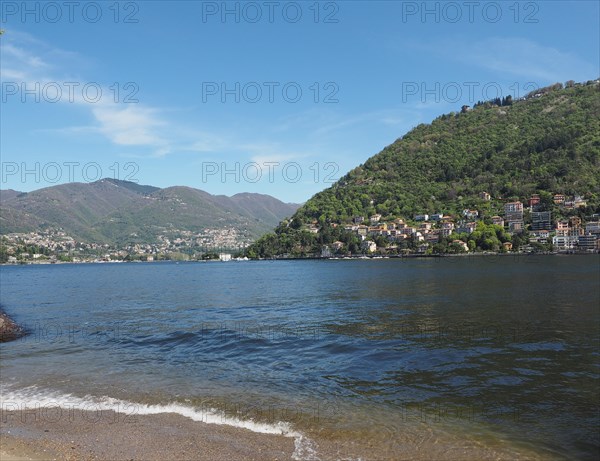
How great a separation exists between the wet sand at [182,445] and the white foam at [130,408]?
190 millimetres

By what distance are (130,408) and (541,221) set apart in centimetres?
18014

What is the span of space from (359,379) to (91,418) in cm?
754

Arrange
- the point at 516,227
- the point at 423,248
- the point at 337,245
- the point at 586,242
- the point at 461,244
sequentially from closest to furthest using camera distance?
the point at 586,242 < the point at 461,244 < the point at 516,227 < the point at 423,248 < the point at 337,245

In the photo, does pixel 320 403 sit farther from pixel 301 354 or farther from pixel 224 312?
pixel 224 312

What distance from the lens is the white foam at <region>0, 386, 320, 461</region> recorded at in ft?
31.6

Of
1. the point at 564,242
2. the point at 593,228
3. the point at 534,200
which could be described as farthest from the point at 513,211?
the point at 593,228

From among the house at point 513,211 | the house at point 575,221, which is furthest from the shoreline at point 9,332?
the house at point 575,221

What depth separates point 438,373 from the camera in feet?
47.0

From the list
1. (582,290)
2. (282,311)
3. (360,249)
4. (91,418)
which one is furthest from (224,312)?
(360,249)

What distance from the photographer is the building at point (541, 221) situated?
6421 inches

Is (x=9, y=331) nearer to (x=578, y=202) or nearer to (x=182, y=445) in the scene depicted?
(x=182, y=445)

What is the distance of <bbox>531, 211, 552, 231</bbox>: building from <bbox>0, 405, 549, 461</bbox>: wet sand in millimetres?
175536

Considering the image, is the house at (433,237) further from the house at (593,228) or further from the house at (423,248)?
the house at (593,228)

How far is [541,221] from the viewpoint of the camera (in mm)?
165250
